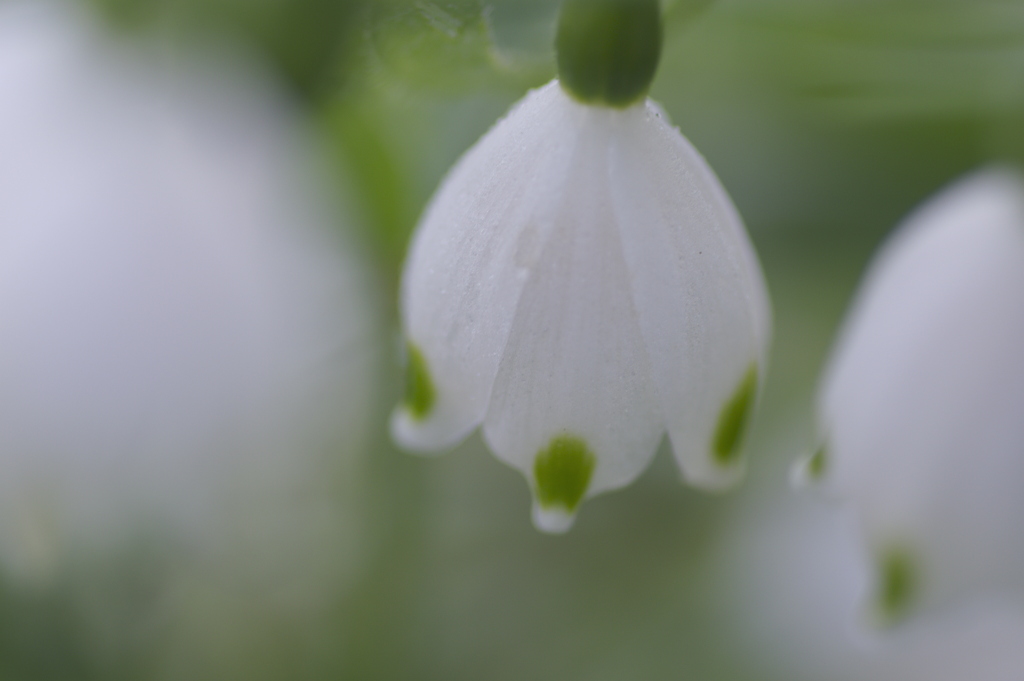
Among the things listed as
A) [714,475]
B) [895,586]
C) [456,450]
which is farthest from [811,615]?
[714,475]

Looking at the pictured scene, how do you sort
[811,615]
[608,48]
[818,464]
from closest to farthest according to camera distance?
1. [608,48]
2. [818,464]
3. [811,615]

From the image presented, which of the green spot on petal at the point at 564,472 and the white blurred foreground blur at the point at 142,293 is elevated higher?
the white blurred foreground blur at the point at 142,293

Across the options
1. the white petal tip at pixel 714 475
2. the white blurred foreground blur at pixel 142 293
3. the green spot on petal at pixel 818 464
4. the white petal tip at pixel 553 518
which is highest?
the white blurred foreground blur at pixel 142 293

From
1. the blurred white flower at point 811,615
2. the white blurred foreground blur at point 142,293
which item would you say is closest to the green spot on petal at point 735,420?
the white blurred foreground blur at point 142,293

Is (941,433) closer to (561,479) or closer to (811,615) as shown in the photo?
(561,479)

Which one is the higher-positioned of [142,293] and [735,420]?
[142,293]

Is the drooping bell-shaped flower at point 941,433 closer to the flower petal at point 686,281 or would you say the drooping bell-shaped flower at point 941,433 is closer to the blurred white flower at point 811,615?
the flower petal at point 686,281

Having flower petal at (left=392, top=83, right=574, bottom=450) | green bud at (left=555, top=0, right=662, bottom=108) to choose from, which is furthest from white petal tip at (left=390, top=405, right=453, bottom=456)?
green bud at (left=555, top=0, right=662, bottom=108)

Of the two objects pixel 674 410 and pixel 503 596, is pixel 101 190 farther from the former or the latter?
pixel 503 596
